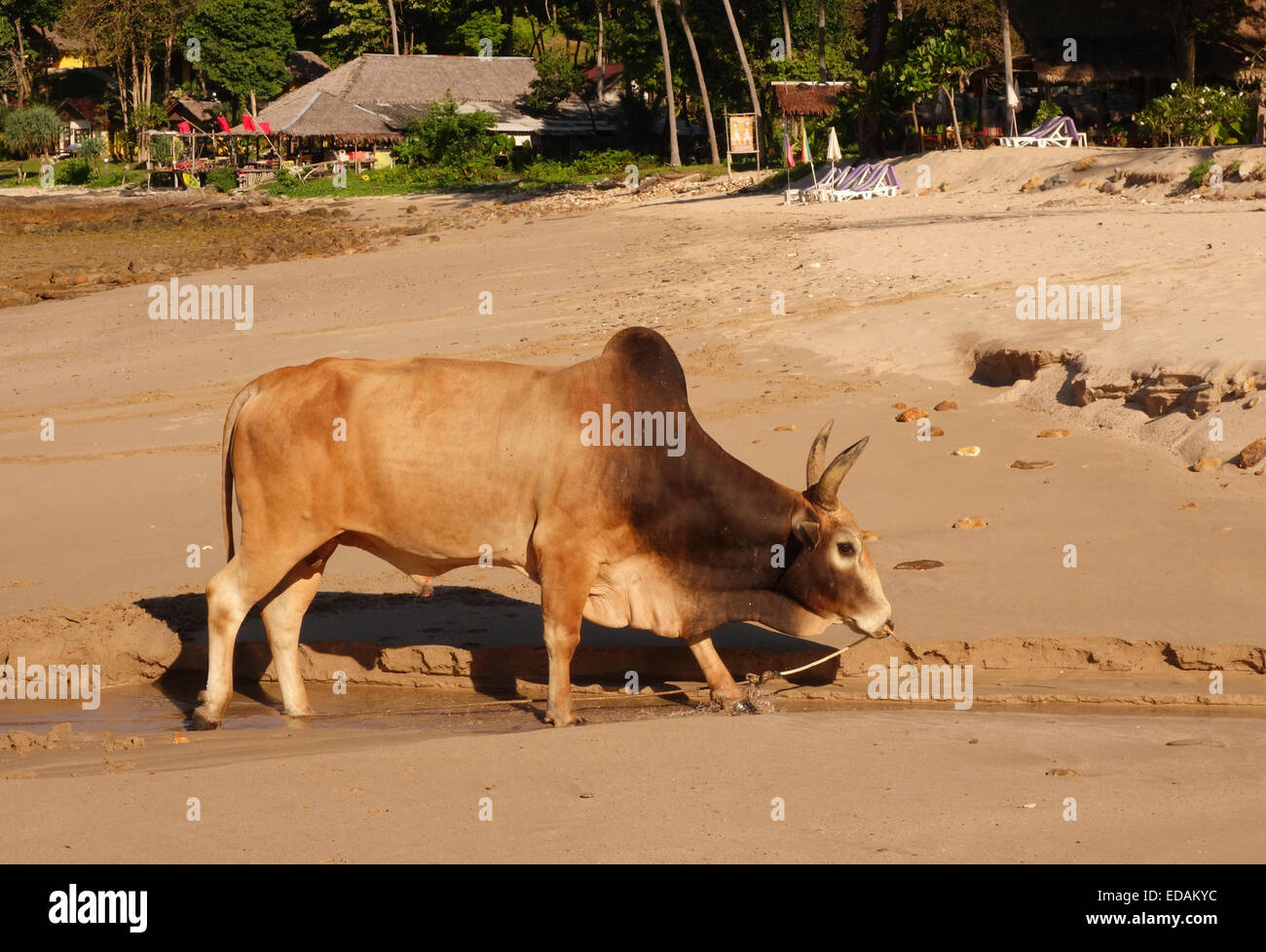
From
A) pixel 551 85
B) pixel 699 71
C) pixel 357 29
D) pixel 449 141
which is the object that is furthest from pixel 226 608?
pixel 357 29

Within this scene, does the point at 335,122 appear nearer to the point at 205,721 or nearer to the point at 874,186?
the point at 874,186

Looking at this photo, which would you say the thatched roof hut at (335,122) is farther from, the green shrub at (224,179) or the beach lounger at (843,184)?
the beach lounger at (843,184)

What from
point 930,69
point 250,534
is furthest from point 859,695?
point 930,69

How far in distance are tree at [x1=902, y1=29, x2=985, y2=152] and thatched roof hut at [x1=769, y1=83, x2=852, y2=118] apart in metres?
4.15

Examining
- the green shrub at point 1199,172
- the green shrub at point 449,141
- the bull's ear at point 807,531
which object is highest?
the green shrub at point 449,141

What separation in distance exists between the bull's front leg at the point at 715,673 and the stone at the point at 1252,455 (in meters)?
4.41

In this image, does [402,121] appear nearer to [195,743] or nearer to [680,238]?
[680,238]

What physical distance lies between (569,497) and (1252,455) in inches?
208

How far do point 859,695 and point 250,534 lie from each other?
125 inches

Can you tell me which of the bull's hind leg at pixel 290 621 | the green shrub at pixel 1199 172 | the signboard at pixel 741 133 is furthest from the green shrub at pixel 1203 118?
the bull's hind leg at pixel 290 621

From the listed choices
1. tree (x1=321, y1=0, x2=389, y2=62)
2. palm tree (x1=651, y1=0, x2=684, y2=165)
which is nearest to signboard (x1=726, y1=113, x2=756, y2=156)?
palm tree (x1=651, y1=0, x2=684, y2=165)

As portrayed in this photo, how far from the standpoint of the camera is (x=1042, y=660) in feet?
24.3

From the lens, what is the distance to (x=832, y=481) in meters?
6.72

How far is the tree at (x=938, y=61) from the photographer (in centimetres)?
3400
